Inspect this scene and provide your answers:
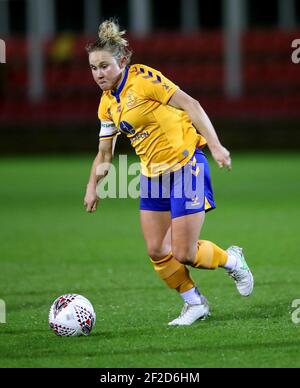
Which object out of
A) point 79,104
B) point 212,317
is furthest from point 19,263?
point 79,104

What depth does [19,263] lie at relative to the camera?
9.07 meters

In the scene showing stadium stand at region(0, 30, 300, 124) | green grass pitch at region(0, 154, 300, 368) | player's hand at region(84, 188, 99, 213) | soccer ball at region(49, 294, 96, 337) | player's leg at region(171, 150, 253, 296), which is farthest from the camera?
stadium stand at region(0, 30, 300, 124)

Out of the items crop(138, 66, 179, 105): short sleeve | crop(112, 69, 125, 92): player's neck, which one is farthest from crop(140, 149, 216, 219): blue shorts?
crop(112, 69, 125, 92): player's neck

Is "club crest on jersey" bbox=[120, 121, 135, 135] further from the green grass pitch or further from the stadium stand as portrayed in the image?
the stadium stand

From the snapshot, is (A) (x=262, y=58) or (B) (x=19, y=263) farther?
(A) (x=262, y=58)

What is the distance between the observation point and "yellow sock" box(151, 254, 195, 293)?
6.20m

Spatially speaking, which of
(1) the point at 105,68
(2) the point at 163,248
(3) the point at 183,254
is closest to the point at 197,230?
(3) the point at 183,254

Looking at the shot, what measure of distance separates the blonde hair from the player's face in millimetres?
30

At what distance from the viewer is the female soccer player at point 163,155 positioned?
589 centimetres

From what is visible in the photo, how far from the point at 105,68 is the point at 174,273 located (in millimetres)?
1437

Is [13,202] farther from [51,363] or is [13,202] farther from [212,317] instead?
[51,363]

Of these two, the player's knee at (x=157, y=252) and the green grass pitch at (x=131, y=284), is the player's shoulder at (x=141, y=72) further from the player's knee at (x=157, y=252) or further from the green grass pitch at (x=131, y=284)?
the green grass pitch at (x=131, y=284)

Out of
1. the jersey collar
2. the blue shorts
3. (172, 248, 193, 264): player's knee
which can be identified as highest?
the jersey collar

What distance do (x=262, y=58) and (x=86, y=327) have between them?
20222 millimetres
